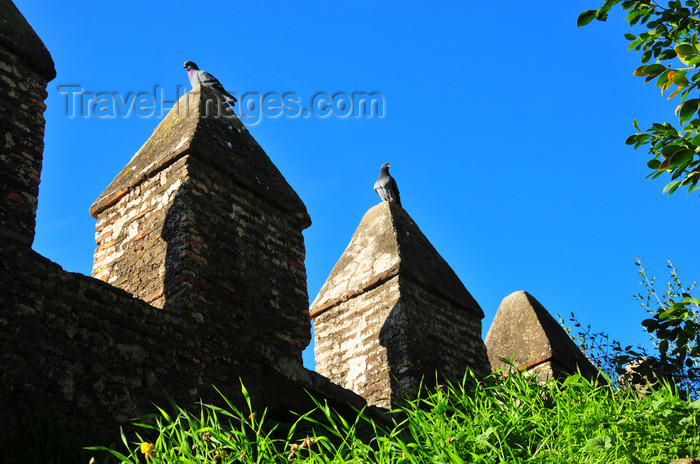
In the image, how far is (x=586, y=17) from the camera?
384cm

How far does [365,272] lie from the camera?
709cm

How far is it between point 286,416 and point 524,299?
4960 millimetres

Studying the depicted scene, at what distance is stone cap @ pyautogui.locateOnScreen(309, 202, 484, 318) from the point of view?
6.94 metres

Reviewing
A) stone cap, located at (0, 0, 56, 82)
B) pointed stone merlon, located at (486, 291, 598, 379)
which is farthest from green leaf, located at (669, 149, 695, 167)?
pointed stone merlon, located at (486, 291, 598, 379)

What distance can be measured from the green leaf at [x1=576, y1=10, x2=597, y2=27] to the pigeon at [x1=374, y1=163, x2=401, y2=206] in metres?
5.25

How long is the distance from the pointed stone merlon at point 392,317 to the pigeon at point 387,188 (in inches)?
46.9

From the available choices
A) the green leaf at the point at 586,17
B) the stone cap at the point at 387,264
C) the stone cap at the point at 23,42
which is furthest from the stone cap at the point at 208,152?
the green leaf at the point at 586,17

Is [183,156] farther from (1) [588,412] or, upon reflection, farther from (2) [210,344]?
(1) [588,412]

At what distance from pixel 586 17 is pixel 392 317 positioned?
11.5ft

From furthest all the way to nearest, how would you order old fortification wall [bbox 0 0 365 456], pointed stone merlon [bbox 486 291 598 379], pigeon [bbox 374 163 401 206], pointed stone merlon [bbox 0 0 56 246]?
pigeon [bbox 374 163 401 206] < pointed stone merlon [bbox 486 291 598 379] < pointed stone merlon [bbox 0 0 56 246] < old fortification wall [bbox 0 0 365 456]

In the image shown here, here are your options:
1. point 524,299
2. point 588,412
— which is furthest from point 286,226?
point 524,299

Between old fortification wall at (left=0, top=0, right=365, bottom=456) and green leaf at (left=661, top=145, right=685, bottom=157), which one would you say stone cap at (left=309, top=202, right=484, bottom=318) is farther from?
green leaf at (left=661, top=145, right=685, bottom=157)

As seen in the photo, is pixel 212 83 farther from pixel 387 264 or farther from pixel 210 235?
pixel 387 264

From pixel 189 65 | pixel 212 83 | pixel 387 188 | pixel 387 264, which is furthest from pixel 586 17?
pixel 189 65
